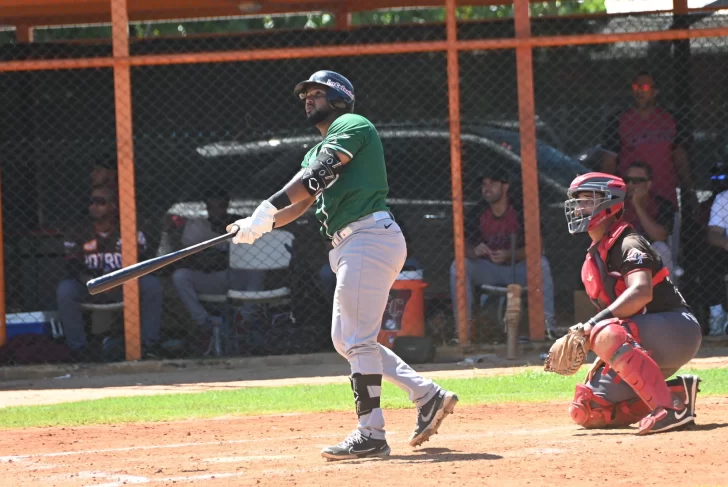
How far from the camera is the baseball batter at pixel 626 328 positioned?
18.2ft

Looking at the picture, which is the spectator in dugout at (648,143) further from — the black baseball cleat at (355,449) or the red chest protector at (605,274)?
the black baseball cleat at (355,449)

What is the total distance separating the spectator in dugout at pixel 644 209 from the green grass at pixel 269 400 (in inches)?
69.8

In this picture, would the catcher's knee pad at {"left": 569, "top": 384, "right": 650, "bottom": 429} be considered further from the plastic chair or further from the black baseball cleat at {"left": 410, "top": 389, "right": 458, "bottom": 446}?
the plastic chair

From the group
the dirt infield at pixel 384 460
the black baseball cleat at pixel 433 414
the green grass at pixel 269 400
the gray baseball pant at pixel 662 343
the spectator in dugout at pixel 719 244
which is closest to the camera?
the dirt infield at pixel 384 460

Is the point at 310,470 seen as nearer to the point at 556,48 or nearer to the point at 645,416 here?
the point at 645,416

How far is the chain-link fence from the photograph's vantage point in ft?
34.0

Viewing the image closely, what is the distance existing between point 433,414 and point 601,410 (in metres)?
0.98

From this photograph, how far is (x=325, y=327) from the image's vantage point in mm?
10711

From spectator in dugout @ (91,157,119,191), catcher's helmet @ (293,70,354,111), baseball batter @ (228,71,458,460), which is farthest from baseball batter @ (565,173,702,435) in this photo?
spectator in dugout @ (91,157,119,191)

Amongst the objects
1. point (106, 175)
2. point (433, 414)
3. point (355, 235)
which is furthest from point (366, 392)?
point (106, 175)

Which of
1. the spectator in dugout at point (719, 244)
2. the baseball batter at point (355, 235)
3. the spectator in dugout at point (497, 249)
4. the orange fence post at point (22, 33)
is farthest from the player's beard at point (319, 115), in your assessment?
the orange fence post at point (22, 33)

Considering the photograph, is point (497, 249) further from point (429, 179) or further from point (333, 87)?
point (333, 87)

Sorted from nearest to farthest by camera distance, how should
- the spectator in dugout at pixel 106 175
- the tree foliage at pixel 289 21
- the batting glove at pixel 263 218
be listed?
1. the batting glove at pixel 263 218
2. the spectator in dugout at pixel 106 175
3. the tree foliage at pixel 289 21

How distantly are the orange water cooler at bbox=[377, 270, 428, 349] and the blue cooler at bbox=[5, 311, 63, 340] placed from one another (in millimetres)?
3075
